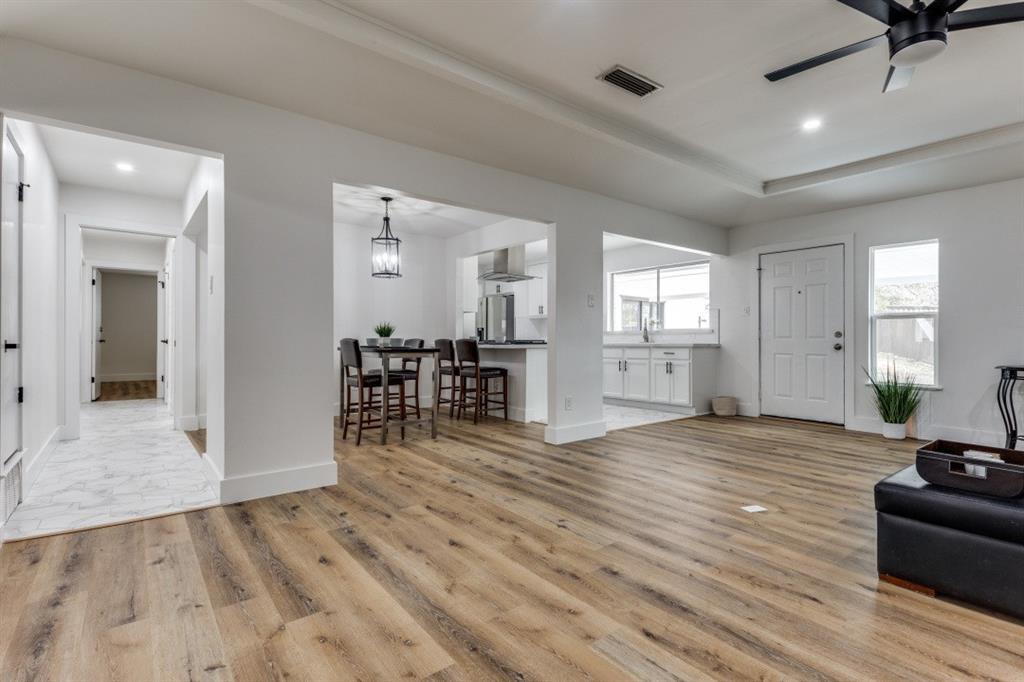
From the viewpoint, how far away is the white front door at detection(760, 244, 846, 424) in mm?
5484

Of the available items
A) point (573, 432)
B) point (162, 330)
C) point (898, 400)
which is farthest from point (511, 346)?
point (162, 330)

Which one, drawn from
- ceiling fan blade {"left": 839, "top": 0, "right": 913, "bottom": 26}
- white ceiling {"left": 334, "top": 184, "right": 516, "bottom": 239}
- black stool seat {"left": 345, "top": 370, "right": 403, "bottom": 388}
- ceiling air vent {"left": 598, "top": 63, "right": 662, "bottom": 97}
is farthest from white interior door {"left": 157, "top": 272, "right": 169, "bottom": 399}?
ceiling fan blade {"left": 839, "top": 0, "right": 913, "bottom": 26}

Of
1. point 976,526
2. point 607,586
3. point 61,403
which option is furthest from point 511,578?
point 61,403

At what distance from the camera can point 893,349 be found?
16.9 feet

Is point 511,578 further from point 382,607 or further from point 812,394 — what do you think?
point 812,394

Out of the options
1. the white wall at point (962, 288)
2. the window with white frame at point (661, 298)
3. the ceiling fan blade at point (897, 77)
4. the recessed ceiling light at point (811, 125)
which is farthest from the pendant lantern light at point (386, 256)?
the white wall at point (962, 288)

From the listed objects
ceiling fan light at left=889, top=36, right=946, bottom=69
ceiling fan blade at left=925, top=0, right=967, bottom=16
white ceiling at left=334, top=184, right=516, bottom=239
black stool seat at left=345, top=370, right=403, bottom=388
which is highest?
white ceiling at left=334, top=184, right=516, bottom=239

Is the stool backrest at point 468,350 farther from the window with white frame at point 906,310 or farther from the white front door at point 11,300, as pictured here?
the window with white frame at point 906,310

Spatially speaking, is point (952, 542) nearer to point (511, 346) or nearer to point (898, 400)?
point (898, 400)

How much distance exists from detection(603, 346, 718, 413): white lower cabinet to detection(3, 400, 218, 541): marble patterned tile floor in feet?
16.6

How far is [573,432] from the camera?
464cm

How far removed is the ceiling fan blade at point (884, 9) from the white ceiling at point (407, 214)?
3331 mm

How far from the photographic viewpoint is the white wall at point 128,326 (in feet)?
34.5

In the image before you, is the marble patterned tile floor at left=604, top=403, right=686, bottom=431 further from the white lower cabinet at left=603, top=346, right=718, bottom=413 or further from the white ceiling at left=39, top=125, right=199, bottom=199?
the white ceiling at left=39, top=125, right=199, bottom=199
